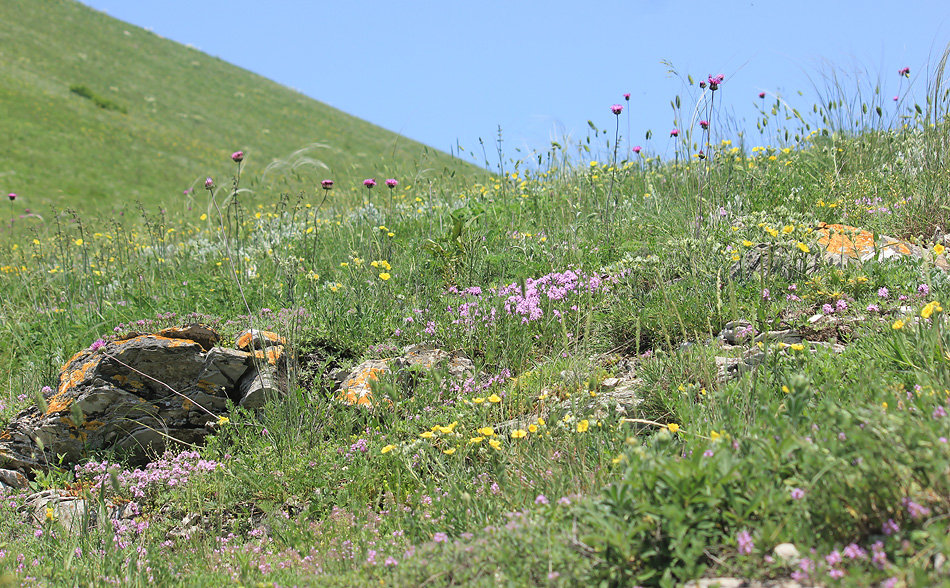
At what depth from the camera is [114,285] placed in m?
6.26

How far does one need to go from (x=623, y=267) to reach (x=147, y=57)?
154ft

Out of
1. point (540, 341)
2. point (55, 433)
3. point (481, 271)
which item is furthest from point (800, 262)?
point (55, 433)

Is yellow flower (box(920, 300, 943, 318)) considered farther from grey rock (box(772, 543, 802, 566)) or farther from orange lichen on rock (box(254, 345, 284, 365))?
orange lichen on rock (box(254, 345, 284, 365))

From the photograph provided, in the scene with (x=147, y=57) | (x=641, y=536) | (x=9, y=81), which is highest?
(x=147, y=57)

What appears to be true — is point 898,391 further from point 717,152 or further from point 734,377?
point 717,152

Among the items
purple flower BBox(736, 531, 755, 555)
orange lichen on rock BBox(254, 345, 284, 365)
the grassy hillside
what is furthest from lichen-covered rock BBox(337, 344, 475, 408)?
the grassy hillside

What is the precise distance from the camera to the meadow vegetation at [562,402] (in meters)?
1.92

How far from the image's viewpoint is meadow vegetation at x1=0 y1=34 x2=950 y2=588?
1.92m

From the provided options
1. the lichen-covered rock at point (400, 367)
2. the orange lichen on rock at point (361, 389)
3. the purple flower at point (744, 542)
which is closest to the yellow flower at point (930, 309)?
the purple flower at point (744, 542)

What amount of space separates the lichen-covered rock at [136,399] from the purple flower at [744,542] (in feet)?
10.1

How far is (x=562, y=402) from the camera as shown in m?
3.36

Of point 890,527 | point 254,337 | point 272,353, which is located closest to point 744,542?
point 890,527

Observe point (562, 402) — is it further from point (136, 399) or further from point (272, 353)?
point (136, 399)

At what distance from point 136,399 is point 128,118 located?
32494 millimetres
